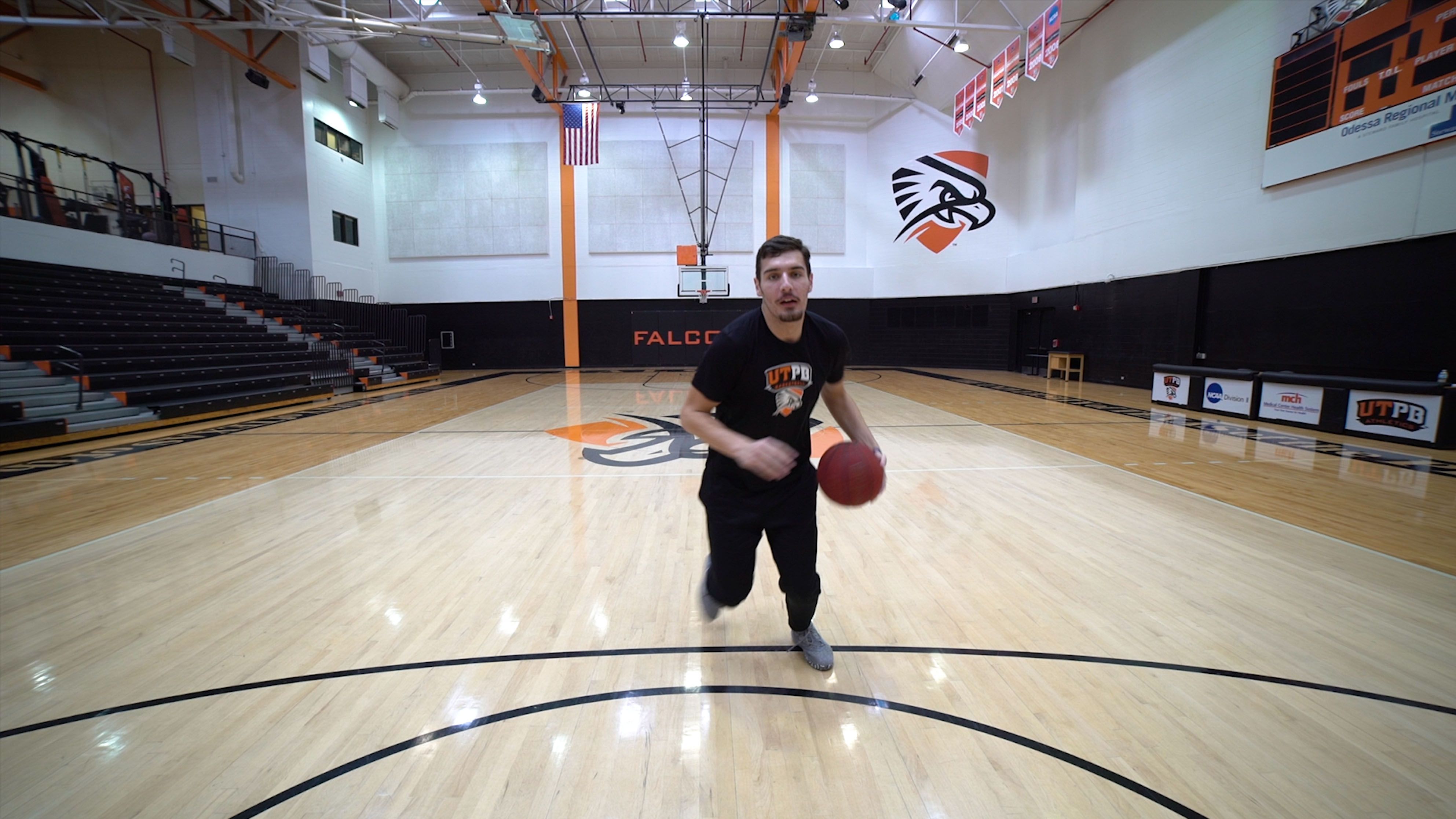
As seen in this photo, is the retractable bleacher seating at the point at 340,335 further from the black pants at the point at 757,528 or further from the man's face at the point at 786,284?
the man's face at the point at 786,284

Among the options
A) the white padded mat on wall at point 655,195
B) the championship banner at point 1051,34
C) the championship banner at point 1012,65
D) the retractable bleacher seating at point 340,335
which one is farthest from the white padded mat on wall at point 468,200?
the championship banner at point 1051,34

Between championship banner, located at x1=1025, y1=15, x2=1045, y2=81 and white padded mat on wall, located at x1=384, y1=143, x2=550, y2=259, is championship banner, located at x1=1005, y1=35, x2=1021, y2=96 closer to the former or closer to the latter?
championship banner, located at x1=1025, y1=15, x2=1045, y2=81

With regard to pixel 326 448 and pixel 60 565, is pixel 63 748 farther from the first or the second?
pixel 326 448

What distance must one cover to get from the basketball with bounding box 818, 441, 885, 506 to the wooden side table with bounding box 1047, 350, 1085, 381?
14222 mm

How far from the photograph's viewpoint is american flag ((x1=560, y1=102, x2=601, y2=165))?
16.4m

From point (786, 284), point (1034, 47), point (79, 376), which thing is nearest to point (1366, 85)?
point (1034, 47)

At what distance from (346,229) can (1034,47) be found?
18.0m

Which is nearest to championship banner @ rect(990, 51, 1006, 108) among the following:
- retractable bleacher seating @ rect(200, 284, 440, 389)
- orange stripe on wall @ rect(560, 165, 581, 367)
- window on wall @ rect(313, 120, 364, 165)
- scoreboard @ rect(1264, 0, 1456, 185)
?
scoreboard @ rect(1264, 0, 1456, 185)

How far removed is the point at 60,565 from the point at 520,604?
9.36ft

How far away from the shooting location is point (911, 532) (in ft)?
12.8

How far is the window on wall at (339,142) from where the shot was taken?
15859 mm

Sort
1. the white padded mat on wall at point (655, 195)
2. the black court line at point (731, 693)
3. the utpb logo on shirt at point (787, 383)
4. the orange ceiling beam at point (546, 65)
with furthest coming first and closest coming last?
the white padded mat on wall at point (655, 195) → the orange ceiling beam at point (546, 65) → the utpb logo on shirt at point (787, 383) → the black court line at point (731, 693)

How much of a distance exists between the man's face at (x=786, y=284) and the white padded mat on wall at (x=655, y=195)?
1697 cm

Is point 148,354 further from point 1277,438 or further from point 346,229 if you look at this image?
point 1277,438
